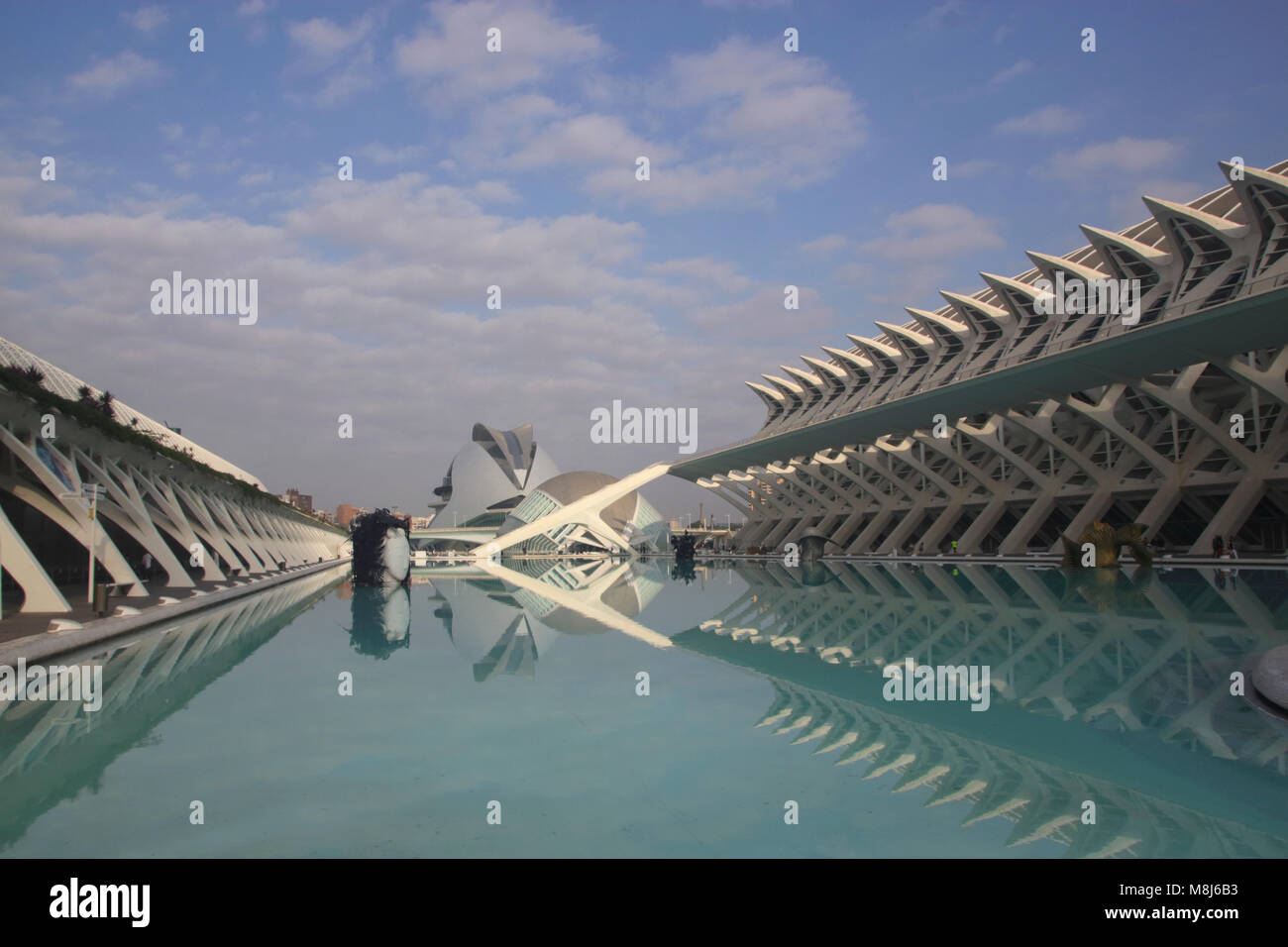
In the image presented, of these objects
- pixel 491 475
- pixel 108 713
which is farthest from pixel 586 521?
pixel 108 713

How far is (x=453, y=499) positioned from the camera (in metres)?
69.8

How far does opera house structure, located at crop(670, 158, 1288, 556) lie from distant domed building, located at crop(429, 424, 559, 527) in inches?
1203

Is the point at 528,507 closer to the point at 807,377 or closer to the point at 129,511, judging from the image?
the point at 807,377

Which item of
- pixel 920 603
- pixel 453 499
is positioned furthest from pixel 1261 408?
pixel 453 499

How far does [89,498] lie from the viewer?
11.1 m

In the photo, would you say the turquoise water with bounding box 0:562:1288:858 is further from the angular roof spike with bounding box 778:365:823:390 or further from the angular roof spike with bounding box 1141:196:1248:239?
the angular roof spike with bounding box 778:365:823:390

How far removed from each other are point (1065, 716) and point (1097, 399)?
27.5 metres

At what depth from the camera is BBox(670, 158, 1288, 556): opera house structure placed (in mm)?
21938

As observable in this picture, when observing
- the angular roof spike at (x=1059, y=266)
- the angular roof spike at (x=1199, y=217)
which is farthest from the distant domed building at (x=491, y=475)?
the angular roof spike at (x=1199, y=217)

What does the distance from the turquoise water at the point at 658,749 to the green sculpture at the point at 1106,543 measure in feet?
45.6

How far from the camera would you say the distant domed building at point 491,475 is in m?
69.1

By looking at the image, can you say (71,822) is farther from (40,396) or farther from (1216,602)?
(1216,602)

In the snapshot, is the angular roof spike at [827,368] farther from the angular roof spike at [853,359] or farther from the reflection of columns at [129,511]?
the reflection of columns at [129,511]
